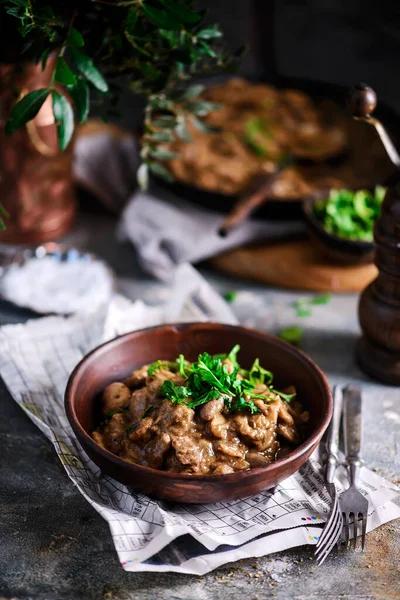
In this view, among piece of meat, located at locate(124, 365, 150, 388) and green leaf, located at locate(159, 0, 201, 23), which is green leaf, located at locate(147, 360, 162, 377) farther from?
green leaf, located at locate(159, 0, 201, 23)

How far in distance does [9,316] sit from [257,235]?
106 cm

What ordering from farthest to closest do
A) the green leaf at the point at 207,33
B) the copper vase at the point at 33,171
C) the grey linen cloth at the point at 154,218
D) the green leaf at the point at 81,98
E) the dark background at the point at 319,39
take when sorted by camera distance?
the dark background at the point at 319,39 → the grey linen cloth at the point at 154,218 → the copper vase at the point at 33,171 → the green leaf at the point at 207,33 → the green leaf at the point at 81,98

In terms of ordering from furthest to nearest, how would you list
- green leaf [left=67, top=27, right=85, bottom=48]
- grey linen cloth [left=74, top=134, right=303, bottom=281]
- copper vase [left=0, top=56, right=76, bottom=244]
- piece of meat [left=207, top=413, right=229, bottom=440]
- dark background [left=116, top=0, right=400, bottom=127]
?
dark background [left=116, top=0, right=400, bottom=127] < grey linen cloth [left=74, top=134, right=303, bottom=281] < copper vase [left=0, top=56, right=76, bottom=244] < green leaf [left=67, top=27, right=85, bottom=48] < piece of meat [left=207, top=413, right=229, bottom=440]

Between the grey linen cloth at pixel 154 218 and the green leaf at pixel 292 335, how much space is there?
544 mm

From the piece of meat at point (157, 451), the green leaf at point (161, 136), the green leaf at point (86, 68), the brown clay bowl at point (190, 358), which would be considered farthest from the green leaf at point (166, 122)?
the piece of meat at point (157, 451)

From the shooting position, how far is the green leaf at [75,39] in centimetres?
183

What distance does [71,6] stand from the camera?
2023 millimetres

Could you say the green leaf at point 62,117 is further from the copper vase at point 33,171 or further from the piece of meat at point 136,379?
the copper vase at point 33,171

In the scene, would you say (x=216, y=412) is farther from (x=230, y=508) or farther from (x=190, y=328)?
(x=190, y=328)

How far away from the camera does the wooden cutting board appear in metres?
2.88

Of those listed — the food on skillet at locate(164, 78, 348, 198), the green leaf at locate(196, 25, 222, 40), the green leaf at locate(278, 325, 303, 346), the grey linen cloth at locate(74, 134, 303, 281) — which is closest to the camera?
the green leaf at locate(196, 25, 222, 40)

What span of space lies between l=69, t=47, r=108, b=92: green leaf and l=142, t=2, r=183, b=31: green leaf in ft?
0.65

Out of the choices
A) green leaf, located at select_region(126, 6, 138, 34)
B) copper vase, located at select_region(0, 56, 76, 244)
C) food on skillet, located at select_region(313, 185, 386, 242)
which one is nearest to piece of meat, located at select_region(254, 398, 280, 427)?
green leaf, located at select_region(126, 6, 138, 34)

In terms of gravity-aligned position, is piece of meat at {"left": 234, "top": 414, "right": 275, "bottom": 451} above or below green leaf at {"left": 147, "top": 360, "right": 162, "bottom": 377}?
above
